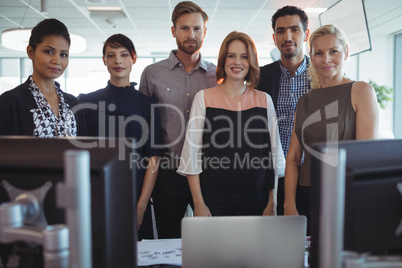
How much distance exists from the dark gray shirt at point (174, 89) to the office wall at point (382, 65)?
6085 millimetres

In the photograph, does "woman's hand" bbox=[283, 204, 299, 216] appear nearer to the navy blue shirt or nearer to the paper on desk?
the paper on desk

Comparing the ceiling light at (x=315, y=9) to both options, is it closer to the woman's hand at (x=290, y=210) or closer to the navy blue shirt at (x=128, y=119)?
the navy blue shirt at (x=128, y=119)

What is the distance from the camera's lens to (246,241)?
0.87m

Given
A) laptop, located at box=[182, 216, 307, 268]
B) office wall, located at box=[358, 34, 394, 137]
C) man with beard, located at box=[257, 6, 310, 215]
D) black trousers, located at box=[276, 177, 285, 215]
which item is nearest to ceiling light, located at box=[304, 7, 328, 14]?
office wall, located at box=[358, 34, 394, 137]

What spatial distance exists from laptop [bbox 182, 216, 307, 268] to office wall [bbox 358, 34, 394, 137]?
23.1 feet

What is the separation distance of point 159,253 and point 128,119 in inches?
35.2

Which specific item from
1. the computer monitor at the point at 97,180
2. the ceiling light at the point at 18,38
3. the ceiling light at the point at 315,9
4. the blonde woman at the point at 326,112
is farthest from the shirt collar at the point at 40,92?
the ceiling light at the point at 315,9

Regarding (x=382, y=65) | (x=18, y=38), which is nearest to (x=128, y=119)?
(x=18, y=38)

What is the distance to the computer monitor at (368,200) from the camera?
0.61 meters

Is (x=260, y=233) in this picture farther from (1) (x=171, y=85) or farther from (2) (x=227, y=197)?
(1) (x=171, y=85)

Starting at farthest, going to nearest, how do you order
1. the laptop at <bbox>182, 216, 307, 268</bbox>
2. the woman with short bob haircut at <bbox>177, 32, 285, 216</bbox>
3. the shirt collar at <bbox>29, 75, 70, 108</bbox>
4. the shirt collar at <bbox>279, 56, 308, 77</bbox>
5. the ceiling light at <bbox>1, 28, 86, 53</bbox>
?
the ceiling light at <bbox>1, 28, 86, 53</bbox>
the shirt collar at <bbox>279, 56, 308, 77</bbox>
the woman with short bob haircut at <bbox>177, 32, 285, 216</bbox>
the shirt collar at <bbox>29, 75, 70, 108</bbox>
the laptop at <bbox>182, 216, 307, 268</bbox>

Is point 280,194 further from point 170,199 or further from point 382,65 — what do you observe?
point 382,65

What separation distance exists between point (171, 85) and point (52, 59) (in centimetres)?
71

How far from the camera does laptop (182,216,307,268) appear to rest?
0.86m
